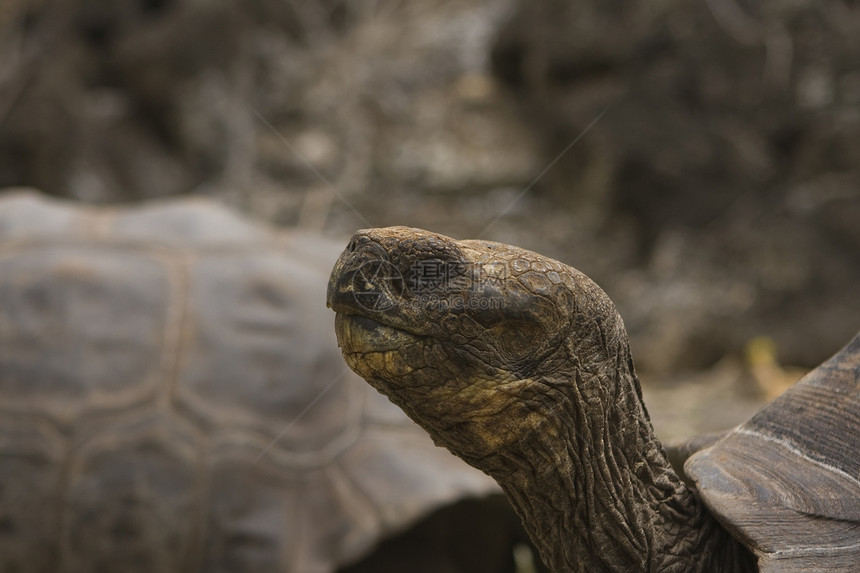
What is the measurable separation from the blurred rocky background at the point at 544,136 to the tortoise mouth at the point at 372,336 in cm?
282

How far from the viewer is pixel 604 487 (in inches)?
63.0

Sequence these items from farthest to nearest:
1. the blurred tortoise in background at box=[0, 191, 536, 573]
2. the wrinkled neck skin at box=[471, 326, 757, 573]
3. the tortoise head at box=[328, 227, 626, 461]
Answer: the blurred tortoise in background at box=[0, 191, 536, 573] → the wrinkled neck skin at box=[471, 326, 757, 573] → the tortoise head at box=[328, 227, 626, 461]

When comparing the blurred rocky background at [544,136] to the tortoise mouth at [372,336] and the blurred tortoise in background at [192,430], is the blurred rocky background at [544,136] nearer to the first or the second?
the blurred tortoise in background at [192,430]

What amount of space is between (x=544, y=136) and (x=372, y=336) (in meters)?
5.10

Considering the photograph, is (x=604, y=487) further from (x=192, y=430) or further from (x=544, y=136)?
(x=544, y=136)

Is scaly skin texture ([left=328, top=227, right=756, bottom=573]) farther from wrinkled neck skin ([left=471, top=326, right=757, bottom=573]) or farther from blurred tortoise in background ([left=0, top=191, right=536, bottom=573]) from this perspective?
blurred tortoise in background ([left=0, top=191, right=536, bottom=573])

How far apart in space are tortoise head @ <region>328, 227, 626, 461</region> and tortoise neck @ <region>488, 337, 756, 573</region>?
2.0 inches

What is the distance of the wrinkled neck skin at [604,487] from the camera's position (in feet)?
5.03

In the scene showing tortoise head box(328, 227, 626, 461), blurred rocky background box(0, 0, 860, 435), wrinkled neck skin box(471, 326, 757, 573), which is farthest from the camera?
blurred rocky background box(0, 0, 860, 435)

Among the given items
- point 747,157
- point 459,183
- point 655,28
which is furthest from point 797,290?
point 459,183

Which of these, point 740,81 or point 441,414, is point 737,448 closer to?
point 441,414

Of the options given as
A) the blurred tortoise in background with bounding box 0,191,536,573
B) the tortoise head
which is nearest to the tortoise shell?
the tortoise head

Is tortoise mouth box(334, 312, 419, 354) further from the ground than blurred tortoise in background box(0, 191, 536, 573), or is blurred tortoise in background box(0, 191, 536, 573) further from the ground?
tortoise mouth box(334, 312, 419, 354)

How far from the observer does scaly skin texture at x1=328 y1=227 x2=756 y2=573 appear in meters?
1.39
